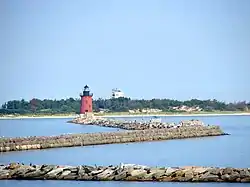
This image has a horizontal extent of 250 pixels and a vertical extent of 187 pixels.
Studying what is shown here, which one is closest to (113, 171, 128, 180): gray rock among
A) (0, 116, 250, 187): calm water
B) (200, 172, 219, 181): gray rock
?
(200, 172, 219, 181): gray rock

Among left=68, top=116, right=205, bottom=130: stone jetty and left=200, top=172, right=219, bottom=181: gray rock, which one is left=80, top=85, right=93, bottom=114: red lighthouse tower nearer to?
left=68, top=116, right=205, bottom=130: stone jetty

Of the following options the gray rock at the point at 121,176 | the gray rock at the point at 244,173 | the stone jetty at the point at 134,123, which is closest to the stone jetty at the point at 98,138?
the stone jetty at the point at 134,123

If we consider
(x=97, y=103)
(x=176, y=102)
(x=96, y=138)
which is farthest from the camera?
(x=176, y=102)

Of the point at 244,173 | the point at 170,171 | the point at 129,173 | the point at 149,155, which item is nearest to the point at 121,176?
the point at 129,173

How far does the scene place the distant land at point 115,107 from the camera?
10325 cm

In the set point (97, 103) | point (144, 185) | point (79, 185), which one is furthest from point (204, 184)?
point (97, 103)

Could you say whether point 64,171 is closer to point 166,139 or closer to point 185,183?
point 185,183

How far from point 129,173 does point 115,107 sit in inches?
3217

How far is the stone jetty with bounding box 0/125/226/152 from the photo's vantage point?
34344 millimetres

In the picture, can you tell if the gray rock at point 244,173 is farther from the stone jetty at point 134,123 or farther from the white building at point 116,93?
the white building at point 116,93

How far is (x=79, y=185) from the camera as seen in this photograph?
2061 cm

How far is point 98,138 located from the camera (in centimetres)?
3878

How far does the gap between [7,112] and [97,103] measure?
1617cm

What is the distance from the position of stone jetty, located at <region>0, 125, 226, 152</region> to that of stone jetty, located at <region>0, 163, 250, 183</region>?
1123cm
